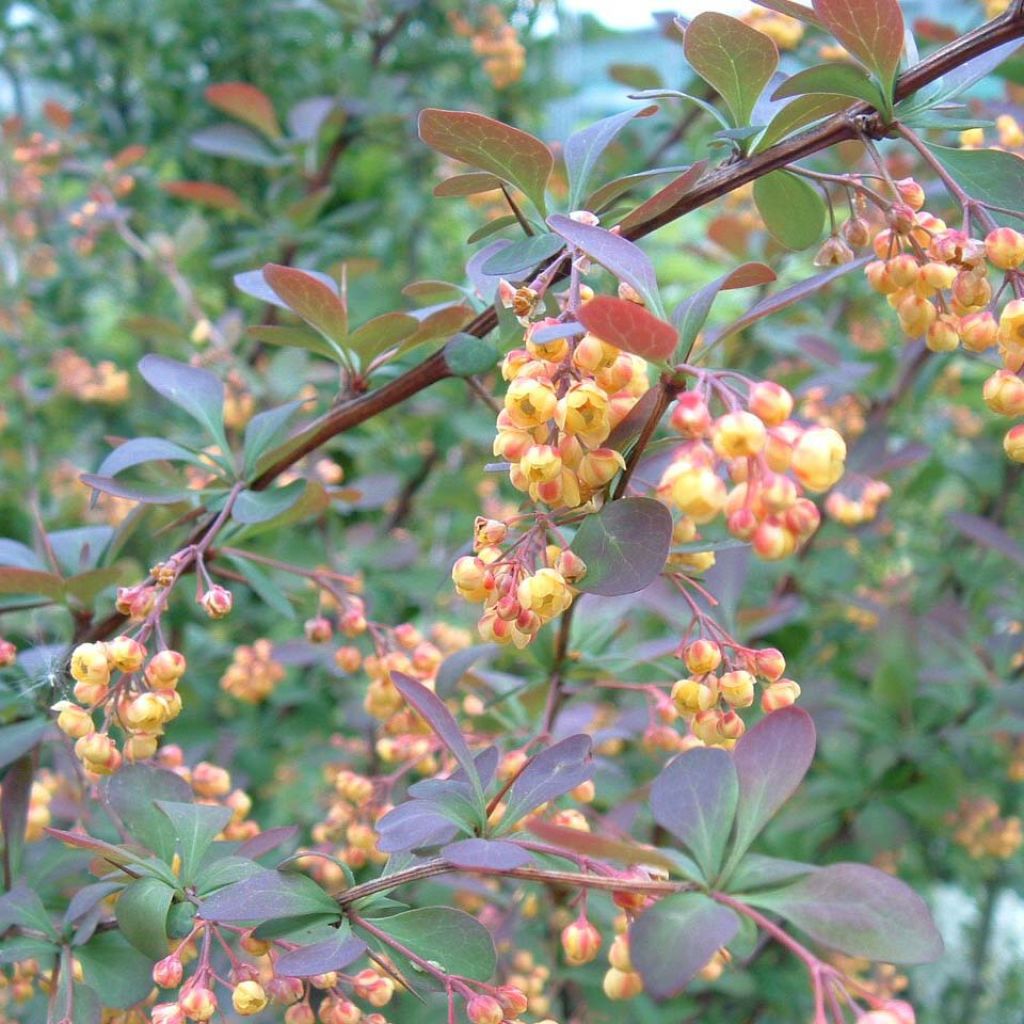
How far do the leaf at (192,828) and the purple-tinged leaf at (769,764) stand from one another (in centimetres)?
37

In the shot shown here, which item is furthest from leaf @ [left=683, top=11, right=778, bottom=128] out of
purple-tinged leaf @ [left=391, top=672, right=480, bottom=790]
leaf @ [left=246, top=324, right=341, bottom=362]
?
purple-tinged leaf @ [left=391, top=672, right=480, bottom=790]

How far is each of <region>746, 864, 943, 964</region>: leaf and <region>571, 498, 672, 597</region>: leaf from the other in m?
0.20

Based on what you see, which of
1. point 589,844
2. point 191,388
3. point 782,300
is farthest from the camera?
point 191,388

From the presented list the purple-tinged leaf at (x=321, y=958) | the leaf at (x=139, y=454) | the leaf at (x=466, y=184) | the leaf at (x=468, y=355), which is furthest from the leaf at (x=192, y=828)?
the leaf at (x=466, y=184)

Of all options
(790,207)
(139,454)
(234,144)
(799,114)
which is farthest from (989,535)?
(234,144)

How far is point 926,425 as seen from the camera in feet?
7.54

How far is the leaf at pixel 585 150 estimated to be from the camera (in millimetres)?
798

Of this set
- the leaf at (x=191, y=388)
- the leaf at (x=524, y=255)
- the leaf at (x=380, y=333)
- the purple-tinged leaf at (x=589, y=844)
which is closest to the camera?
the purple-tinged leaf at (x=589, y=844)

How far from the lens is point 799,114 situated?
2.37ft

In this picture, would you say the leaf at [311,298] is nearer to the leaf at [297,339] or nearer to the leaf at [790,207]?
the leaf at [297,339]

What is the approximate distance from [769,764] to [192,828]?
1.34ft

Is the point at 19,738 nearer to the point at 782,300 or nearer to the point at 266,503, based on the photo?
the point at 266,503

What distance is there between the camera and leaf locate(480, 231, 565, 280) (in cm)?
73

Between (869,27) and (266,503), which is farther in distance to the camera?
(266,503)
